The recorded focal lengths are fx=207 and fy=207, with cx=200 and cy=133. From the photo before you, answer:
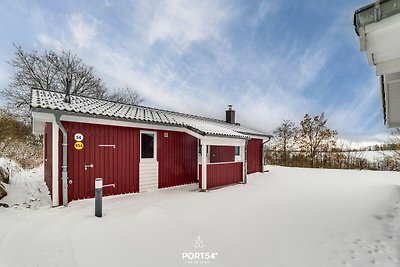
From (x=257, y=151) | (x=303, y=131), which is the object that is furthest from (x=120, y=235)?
(x=303, y=131)

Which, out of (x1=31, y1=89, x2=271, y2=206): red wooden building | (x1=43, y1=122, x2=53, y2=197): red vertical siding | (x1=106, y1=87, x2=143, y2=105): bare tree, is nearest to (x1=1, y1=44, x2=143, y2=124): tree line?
(x1=106, y1=87, x2=143, y2=105): bare tree

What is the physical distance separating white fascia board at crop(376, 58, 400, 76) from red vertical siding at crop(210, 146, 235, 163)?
8021mm

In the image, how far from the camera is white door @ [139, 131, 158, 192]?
7.27 m

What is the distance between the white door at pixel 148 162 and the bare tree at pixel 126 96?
690 inches

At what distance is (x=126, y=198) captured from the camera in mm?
6344

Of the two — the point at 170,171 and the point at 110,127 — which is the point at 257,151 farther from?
the point at 110,127

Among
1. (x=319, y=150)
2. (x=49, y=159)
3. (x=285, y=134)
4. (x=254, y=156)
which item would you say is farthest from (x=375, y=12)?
(x=285, y=134)

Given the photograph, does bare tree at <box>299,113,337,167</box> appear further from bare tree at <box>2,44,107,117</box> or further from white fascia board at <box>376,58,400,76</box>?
bare tree at <box>2,44,107,117</box>

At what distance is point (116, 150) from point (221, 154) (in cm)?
555

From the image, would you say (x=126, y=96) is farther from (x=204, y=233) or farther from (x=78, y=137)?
(x=204, y=233)

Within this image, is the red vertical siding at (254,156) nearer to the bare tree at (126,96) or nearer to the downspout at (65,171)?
the downspout at (65,171)

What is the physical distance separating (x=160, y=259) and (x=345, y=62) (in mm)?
13578

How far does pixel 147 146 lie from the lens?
7535 millimetres

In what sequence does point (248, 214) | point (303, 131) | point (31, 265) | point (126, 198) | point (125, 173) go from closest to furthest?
1. point (31, 265)
2. point (248, 214)
3. point (126, 198)
4. point (125, 173)
5. point (303, 131)
